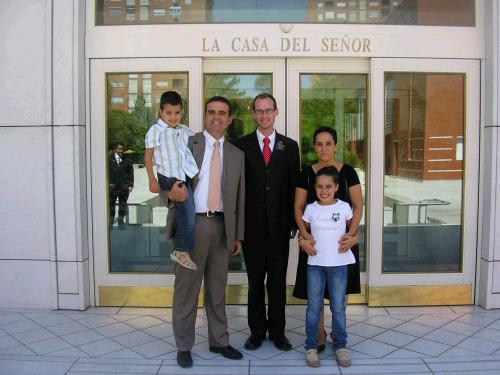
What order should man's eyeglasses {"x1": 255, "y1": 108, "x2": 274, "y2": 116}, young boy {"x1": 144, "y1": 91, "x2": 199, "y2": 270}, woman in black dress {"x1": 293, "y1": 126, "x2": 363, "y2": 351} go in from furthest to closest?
man's eyeglasses {"x1": 255, "y1": 108, "x2": 274, "y2": 116}, woman in black dress {"x1": 293, "y1": 126, "x2": 363, "y2": 351}, young boy {"x1": 144, "y1": 91, "x2": 199, "y2": 270}

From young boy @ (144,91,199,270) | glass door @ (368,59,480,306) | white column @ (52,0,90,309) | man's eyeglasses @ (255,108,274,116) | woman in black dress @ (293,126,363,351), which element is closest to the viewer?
young boy @ (144,91,199,270)

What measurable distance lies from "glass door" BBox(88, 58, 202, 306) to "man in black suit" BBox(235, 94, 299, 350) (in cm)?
114

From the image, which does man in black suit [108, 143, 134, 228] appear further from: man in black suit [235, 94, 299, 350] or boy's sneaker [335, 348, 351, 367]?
boy's sneaker [335, 348, 351, 367]

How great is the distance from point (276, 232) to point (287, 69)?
1.85 meters

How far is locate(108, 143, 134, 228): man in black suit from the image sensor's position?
5129mm

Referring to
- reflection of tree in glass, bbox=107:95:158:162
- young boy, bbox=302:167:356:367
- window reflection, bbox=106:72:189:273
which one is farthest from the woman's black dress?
reflection of tree in glass, bbox=107:95:158:162

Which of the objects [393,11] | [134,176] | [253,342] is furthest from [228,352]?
[393,11]

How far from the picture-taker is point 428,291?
515cm

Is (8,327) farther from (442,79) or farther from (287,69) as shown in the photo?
(442,79)

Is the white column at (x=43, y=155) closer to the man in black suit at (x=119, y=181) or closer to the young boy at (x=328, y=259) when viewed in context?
the man in black suit at (x=119, y=181)

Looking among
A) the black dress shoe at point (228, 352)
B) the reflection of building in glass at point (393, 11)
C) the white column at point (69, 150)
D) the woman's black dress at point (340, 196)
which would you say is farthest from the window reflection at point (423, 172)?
the white column at point (69, 150)

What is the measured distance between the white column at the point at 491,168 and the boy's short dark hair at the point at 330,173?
2066mm

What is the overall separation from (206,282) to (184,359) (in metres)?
0.59

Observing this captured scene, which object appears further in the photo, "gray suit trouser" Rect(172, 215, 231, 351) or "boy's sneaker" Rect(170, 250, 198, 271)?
"gray suit trouser" Rect(172, 215, 231, 351)
